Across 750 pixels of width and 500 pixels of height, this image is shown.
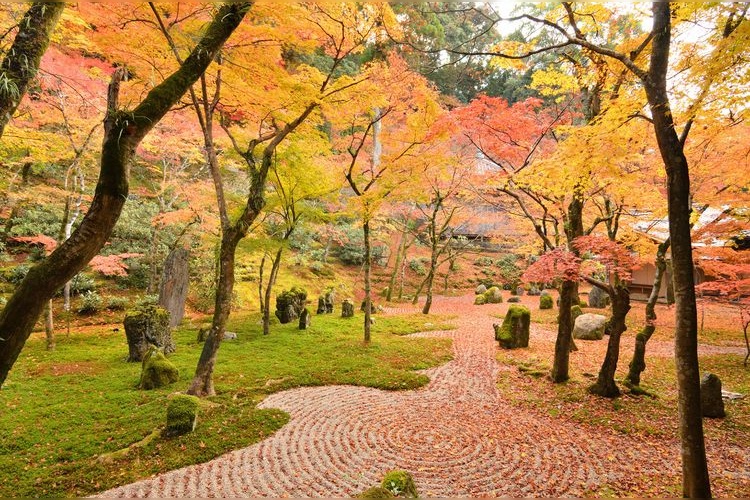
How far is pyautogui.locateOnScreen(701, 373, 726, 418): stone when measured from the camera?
21.7 ft

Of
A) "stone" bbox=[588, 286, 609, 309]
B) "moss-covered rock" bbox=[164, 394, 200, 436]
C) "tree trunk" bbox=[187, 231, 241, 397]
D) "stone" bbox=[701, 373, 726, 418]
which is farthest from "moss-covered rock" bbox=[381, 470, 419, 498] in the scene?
"stone" bbox=[588, 286, 609, 309]

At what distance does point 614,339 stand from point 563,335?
3.78ft

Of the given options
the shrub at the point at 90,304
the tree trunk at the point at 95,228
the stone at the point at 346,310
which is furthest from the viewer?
the stone at the point at 346,310

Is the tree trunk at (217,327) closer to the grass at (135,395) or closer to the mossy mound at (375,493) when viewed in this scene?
the grass at (135,395)

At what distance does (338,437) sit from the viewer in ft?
19.0

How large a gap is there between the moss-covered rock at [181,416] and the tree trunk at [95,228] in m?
3.07

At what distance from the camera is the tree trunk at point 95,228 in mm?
2879

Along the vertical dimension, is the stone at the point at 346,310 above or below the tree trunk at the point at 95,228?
below

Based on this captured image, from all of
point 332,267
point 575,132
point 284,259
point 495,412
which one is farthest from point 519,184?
point 332,267

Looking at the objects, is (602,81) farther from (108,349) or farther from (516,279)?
(516,279)

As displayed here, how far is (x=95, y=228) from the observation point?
3.07 m

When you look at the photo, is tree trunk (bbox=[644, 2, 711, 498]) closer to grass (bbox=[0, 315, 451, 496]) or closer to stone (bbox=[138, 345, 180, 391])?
grass (bbox=[0, 315, 451, 496])

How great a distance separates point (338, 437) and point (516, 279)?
25.8 meters

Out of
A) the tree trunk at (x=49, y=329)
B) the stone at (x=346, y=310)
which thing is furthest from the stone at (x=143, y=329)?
the stone at (x=346, y=310)
